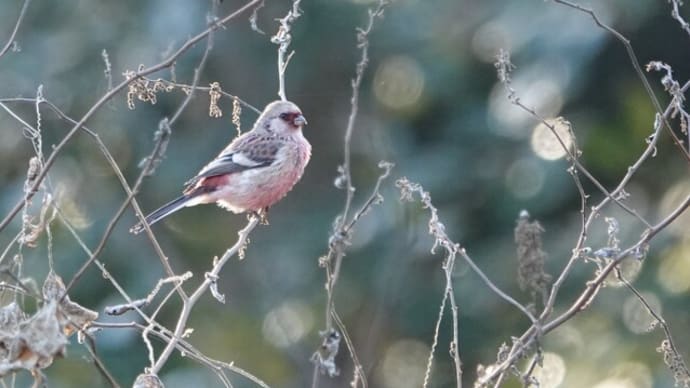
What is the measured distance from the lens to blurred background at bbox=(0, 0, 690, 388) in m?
8.51

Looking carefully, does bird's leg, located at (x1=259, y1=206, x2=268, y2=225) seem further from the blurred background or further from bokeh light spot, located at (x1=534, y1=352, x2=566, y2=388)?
bokeh light spot, located at (x1=534, y1=352, x2=566, y2=388)

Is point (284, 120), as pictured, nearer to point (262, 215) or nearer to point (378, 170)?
point (262, 215)

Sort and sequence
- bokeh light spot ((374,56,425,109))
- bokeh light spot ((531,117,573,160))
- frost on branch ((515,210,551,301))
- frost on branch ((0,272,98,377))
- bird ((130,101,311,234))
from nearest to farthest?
frost on branch ((0,272,98,377))
frost on branch ((515,210,551,301))
bird ((130,101,311,234))
bokeh light spot ((531,117,573,160))
bokeh light spot ((374,56,425,109))

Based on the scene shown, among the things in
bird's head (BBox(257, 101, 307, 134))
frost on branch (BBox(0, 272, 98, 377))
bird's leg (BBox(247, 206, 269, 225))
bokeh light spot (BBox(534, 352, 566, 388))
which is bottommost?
bokeh light spot (BBox(534, 352, 566, 388))

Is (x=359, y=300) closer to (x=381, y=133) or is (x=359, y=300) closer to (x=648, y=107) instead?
(x=381, y=133)

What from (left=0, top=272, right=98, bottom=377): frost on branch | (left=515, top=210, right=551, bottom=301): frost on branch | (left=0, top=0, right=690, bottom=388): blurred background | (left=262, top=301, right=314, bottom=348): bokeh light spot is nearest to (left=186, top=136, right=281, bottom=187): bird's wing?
(left=0, top=0, right=690, bottom=388): blurred background

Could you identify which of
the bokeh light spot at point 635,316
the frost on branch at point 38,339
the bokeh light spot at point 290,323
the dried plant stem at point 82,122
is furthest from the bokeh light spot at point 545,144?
the frost on branch at point 38,339

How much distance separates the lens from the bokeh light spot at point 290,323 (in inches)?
388

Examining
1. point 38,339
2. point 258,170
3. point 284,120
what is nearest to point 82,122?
point 38,339

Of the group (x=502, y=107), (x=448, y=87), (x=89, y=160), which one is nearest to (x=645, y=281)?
(x=502, y=107)

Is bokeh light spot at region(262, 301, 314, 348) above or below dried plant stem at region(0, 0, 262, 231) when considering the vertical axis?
below

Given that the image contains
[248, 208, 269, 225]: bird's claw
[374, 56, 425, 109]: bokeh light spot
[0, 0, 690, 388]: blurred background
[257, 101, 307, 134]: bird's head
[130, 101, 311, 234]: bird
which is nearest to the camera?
[248, 208, 269, 225]: bird's claw

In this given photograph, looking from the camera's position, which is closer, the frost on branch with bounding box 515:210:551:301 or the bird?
the frost on branch with bounding box 515:210:551:301

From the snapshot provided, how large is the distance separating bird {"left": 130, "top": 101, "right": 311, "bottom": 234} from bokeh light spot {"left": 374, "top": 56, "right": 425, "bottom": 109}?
3.87 metres
